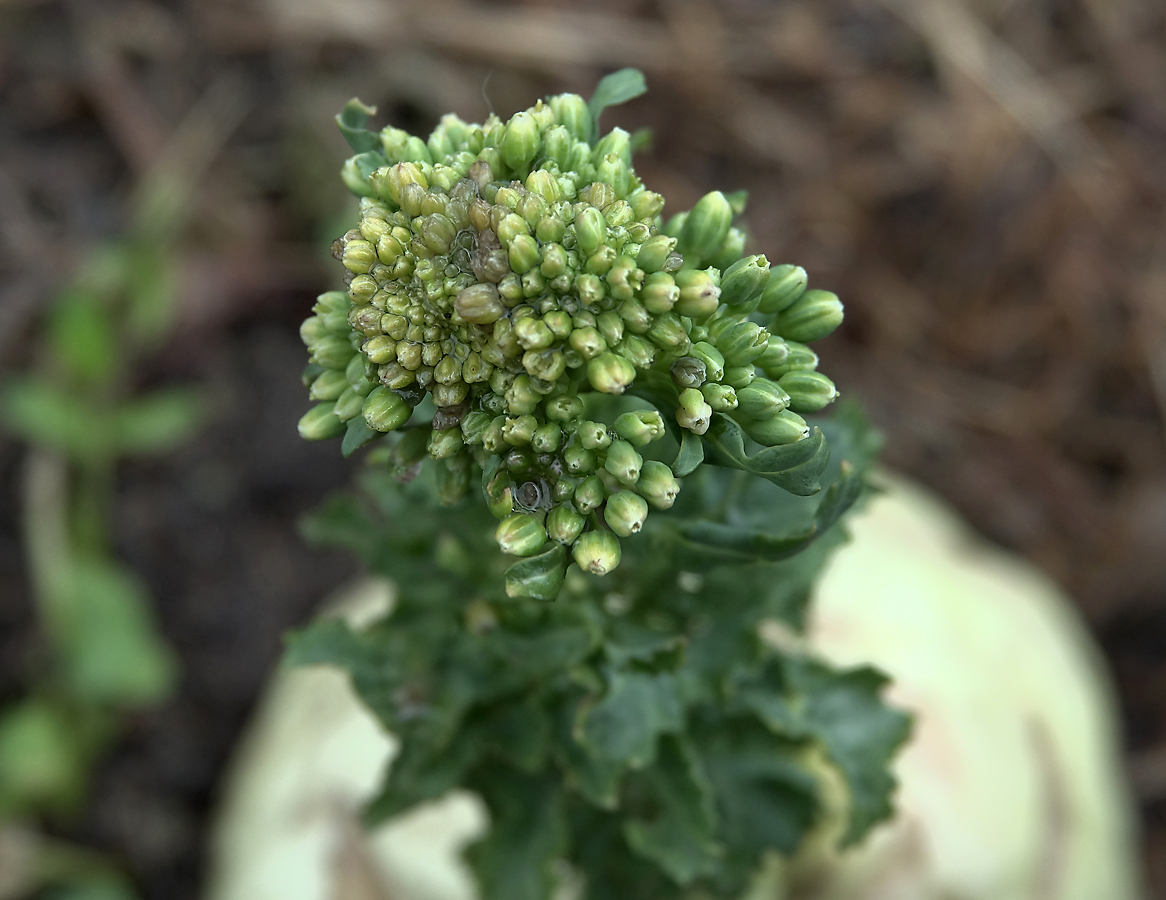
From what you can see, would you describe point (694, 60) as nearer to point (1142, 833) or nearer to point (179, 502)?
point (179, 502)

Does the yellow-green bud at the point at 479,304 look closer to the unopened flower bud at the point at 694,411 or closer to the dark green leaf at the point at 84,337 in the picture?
the unopened flower bud at the point at 694,411

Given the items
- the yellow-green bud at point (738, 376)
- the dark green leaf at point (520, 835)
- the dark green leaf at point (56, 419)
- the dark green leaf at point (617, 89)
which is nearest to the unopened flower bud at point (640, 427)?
the yellow-green bud at point (738, 376)

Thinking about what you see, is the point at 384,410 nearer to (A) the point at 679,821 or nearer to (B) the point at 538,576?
(B) the point at 538,576

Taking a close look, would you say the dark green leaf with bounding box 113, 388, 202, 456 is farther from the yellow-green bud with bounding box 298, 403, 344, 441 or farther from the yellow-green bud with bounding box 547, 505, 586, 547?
the yellow-green bud with bounding box 547, 505, 586, 547

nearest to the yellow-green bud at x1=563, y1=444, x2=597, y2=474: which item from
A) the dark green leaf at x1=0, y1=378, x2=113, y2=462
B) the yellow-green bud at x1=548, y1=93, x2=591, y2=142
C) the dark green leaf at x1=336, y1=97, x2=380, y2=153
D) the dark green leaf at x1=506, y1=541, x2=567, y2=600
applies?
the dark green leaf at x1=506, y1=541, x2=567, y2=600

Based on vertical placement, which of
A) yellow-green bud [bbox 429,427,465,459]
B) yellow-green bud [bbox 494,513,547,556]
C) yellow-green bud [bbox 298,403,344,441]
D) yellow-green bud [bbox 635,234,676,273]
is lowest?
yellow-green bud [bbox 298,403,344,441]

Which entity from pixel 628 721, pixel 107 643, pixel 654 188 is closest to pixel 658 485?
pixel 628 721

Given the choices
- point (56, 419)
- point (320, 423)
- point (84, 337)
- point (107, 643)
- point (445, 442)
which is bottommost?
point (107, 643)
